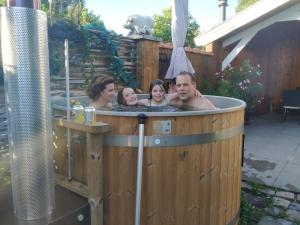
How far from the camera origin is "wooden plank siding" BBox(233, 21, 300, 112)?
30.9 feet

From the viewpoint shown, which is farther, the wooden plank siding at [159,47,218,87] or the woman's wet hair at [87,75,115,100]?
the wooden plank siding at [159,47,218,87]

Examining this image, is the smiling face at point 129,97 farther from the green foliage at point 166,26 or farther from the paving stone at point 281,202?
the green foliage at point 166,26

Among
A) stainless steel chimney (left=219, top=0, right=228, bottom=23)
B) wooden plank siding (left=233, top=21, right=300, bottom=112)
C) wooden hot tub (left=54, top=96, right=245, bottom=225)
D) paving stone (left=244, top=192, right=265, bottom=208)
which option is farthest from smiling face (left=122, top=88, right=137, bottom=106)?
stainless steel chimney (left=219, top=0, right=228, bottom=23)

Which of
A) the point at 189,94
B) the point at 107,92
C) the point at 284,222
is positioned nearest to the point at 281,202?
the point at 284,222

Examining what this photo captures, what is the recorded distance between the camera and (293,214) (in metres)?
3.17

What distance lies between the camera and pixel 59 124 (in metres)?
2.29

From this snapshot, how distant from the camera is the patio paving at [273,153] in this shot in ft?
13.4

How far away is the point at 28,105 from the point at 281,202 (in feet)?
9.62

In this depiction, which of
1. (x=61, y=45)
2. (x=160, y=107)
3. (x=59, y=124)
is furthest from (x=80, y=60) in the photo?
(x=59, y=124)

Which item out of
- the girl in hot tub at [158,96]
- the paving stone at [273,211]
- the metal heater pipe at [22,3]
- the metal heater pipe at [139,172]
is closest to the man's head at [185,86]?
the girl in hot tub at [158,96]

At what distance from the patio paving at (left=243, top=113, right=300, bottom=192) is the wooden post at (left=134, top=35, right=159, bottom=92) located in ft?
7.15

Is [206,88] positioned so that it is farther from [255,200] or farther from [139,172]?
[139,172]

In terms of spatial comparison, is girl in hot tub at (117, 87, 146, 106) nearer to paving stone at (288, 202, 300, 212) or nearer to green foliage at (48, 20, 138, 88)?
green foliage at (48, 20, 138, 88)

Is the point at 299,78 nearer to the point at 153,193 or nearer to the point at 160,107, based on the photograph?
the point at 160,107
